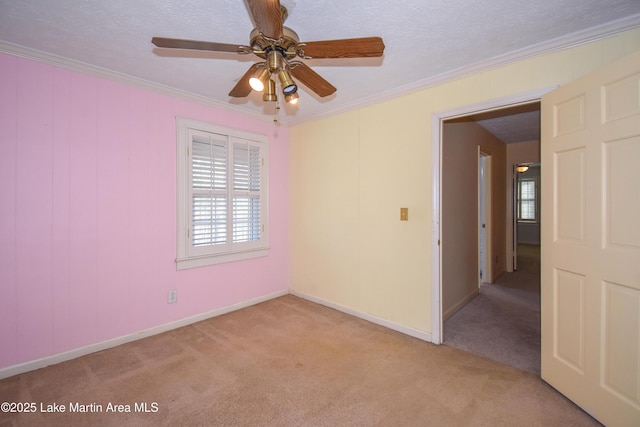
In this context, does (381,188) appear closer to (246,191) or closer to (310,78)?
(310,78)

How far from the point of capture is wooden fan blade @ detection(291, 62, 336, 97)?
1.66 metres

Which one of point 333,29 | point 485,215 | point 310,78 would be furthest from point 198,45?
point 485,215

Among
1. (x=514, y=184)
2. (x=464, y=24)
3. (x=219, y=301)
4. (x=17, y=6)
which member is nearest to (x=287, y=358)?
(x=219, y=301)

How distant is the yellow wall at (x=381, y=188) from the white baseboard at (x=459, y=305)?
73 cm

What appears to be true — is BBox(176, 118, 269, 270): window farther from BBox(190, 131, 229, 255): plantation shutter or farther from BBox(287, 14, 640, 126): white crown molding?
BBox(287, 14, 640, 126): white crown molding

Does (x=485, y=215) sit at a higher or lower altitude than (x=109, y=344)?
higher

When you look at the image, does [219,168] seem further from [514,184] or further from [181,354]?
[514,184]

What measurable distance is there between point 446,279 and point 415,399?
5.60 feet

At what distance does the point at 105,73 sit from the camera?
2.46 m

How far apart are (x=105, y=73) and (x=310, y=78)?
6.50 ft

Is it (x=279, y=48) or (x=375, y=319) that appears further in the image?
(x=375, y=319)

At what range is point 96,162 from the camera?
248 centimetres

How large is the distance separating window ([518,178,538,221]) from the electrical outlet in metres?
10.2

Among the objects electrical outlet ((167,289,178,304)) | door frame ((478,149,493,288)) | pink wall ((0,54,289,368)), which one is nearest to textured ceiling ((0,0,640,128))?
pink wall ((0,54,289,368))
